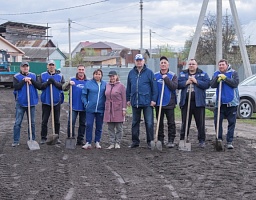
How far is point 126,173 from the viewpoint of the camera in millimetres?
7973

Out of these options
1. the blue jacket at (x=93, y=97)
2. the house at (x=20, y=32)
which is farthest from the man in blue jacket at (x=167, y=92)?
the house at (x=20, y=32)

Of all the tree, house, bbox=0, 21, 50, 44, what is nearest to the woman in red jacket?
the tree

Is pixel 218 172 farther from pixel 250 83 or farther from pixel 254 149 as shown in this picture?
pixel 250 83

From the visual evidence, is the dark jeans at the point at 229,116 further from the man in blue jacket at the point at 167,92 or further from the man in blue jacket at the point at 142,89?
the man in blue jacket at the point at 142,89

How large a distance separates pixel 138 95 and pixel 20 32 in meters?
78.5

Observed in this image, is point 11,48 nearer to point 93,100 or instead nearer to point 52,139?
point 52,139

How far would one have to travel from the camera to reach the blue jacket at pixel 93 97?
1046 centimetres

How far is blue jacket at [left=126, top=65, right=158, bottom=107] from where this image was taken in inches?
404

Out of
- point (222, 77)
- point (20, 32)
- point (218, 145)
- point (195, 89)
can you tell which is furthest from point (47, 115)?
point (20, 32)

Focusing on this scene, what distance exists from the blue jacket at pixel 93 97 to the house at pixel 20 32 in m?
74.2

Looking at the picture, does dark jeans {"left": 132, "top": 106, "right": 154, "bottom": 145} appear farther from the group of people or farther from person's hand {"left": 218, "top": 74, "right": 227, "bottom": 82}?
person's hand {"left": 218, "top": 74, "right": 227, "bottom": 82}

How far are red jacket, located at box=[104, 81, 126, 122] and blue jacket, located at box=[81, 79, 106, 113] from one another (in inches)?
5.2

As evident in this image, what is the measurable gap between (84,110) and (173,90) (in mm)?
1912

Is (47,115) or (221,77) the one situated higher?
(221,77)
